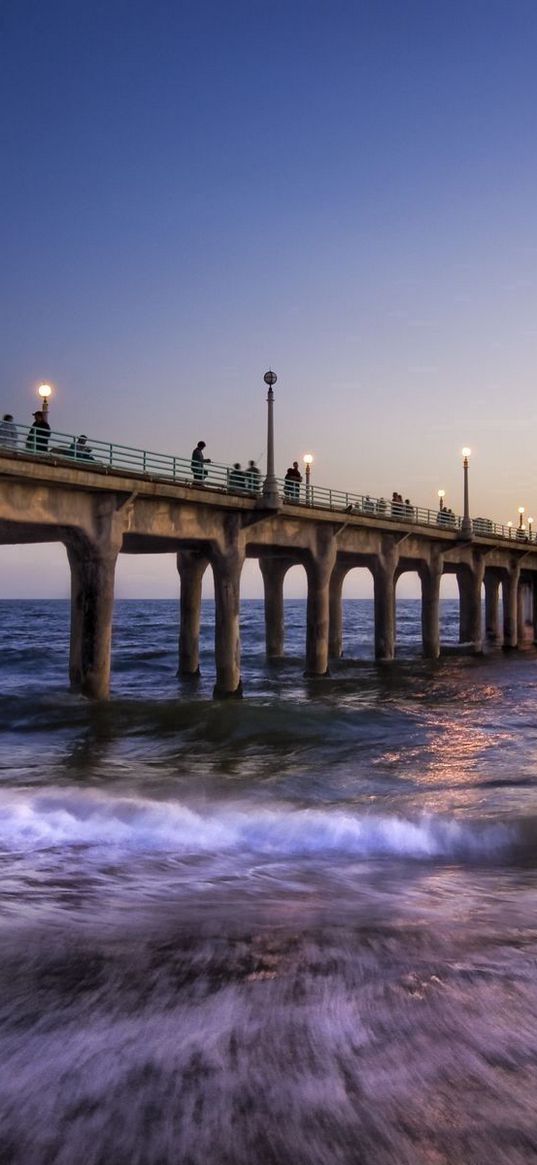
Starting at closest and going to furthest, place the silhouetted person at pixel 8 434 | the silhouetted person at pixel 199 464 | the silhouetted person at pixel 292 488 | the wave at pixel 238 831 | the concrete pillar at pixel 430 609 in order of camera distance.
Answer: the wave at pixel 238 831 < the silhouetted person at pixel 8 434 < the silhouetted person at pixel 199 464 < the silhouetted person at pixel 292 488 < the concrete pillar at pixel 430 609

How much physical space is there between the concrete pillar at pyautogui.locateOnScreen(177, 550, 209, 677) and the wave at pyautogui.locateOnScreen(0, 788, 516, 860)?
73.7ft

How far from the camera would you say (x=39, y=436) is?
64.6 feet

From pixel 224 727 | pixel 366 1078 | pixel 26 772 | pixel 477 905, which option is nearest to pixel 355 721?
pixel 224 727

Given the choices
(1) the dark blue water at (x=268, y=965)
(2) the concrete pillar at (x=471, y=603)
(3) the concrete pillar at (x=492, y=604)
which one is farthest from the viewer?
(3) the concrete pillar at (x=492, y=604)

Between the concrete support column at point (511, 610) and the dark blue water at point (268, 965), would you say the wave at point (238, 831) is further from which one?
the concrete support column at point (511, 610)

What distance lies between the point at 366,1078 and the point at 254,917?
290cm

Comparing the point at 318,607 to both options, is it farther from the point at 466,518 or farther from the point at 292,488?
the point at 466,518

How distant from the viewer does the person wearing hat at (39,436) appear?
19703mm

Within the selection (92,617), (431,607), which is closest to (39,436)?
(92,617)

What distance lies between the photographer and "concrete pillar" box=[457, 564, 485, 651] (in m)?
50.4

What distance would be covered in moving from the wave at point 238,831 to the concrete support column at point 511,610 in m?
48.7

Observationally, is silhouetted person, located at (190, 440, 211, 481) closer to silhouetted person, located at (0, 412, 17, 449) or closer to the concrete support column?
silhouetted person, located at (0, 412, 17, 449)

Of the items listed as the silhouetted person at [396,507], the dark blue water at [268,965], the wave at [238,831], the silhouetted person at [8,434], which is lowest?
the wave at [238,831]

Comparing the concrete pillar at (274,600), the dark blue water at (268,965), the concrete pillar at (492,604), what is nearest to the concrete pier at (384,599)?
the concrete pillar at (274,600)
